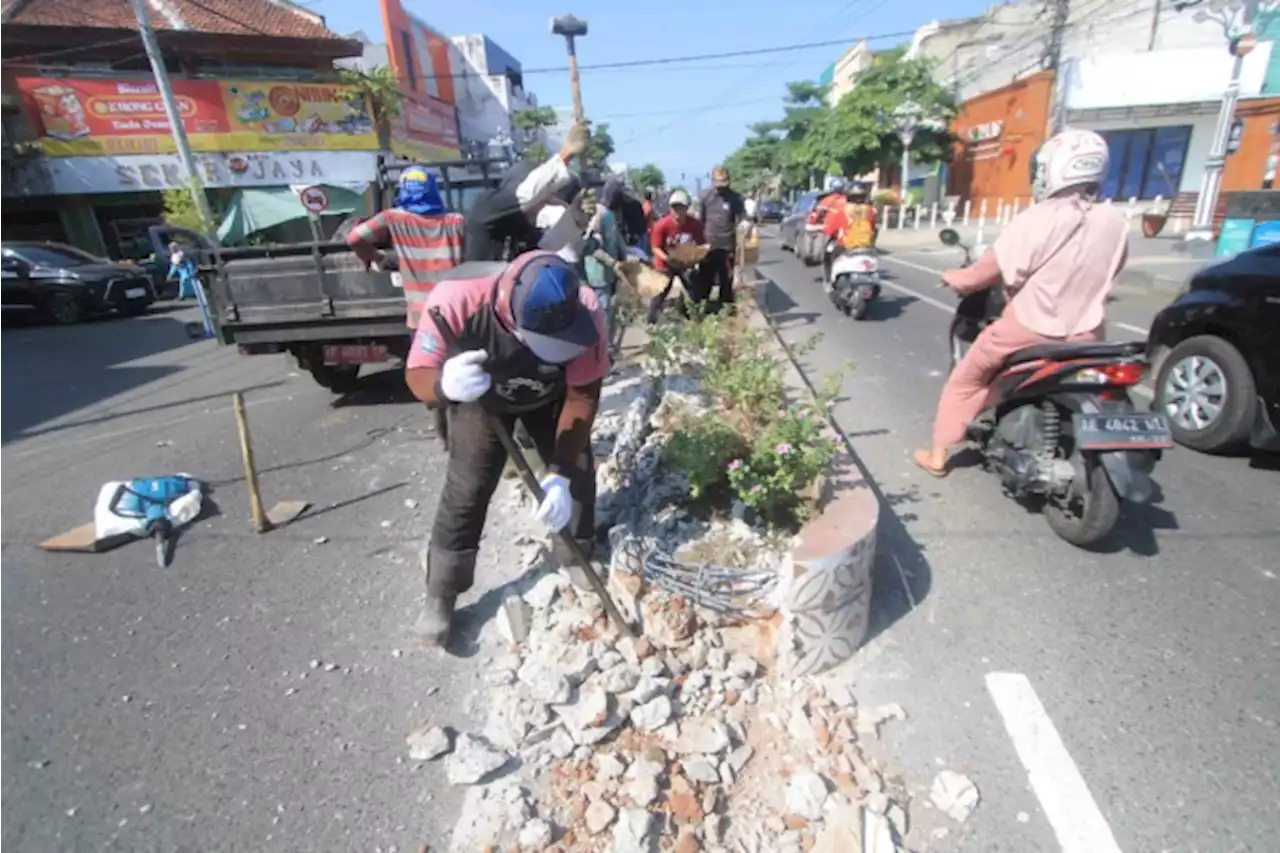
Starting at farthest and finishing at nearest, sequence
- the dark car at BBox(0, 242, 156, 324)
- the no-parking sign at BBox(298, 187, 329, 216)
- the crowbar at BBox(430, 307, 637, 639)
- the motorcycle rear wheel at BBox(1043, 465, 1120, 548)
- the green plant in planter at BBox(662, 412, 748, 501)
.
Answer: the dark car at BBox(0, 242, 156, 324) → the no-parking sign at BBox(298, 187, 329, 216) → the motorcycle rear wheel at BBox(1043, 465, 1120, 548) → the green plant in planter at BBox(662, 412, 748, 501) → the crowbar at BBox(430, 307, 637, 639)

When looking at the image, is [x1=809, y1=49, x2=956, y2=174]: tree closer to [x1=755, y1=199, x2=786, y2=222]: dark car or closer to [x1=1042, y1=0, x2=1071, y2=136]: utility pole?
[x1=1042, y1=0, x2=1071, y2=136]: utility pole

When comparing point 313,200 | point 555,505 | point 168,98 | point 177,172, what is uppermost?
point 168,98

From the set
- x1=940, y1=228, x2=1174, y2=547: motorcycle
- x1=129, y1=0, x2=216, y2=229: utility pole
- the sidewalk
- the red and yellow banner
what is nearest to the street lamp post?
the sidewalk

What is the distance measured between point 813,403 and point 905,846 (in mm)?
1964

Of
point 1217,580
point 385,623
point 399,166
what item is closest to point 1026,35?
point 399,166

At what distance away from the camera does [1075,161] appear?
3.33 meters

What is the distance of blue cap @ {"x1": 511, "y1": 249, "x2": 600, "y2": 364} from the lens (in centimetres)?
230

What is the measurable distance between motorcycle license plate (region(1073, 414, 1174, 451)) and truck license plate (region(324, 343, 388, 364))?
16.6ft

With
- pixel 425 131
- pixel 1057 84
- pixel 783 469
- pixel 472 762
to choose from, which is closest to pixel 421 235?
pixel 783 469

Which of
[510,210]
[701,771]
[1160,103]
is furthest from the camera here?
[1160,103]

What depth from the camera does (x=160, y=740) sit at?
248 centimetres

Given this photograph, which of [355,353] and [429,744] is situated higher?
[355,353]

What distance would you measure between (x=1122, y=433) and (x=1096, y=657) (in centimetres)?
106

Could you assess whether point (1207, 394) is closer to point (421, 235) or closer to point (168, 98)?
point (421, 235)
